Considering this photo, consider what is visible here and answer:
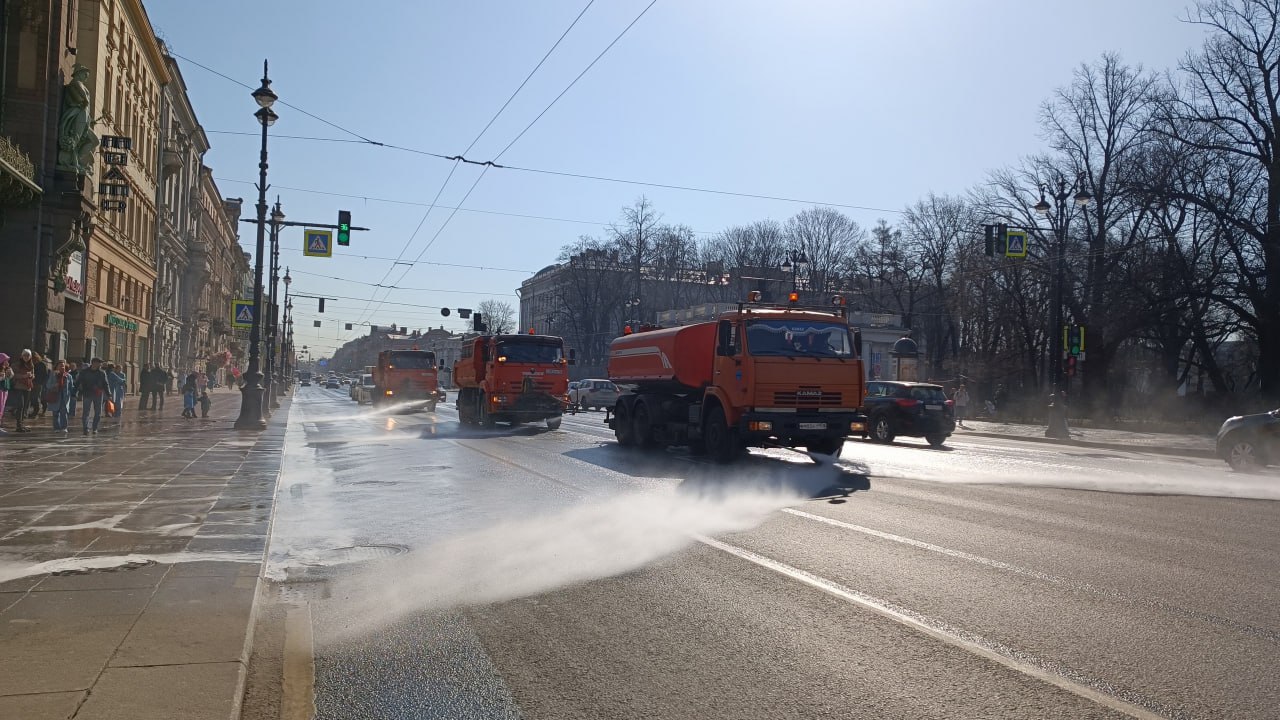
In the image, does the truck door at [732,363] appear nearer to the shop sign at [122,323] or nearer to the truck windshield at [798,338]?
the truck windshield at [798,338]

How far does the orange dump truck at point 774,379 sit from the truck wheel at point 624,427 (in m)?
2.87

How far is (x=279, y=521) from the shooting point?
33.6 feet

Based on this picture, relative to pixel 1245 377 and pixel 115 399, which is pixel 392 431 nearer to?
pixel 115 399

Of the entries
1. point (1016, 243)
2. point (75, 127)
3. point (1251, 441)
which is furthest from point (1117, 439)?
point (75, 127)

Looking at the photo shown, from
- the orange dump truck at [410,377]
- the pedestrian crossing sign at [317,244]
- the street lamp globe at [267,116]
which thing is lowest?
the orange dump truck at [410,377]

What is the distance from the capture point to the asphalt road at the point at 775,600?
4.70 metres

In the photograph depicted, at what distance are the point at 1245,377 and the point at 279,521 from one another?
57.8 meters

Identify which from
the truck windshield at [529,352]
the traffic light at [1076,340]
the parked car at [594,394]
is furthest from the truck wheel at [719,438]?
the parked car at [594,394]

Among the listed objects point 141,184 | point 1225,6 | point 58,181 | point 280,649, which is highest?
point 1225,6

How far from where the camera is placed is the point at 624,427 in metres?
21.9

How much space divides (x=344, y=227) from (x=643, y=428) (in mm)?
11862

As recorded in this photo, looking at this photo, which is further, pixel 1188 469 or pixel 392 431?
pixel 392 431

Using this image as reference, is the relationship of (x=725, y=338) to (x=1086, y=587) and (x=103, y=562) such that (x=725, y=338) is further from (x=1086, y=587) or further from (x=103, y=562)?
(x=103, y=562)

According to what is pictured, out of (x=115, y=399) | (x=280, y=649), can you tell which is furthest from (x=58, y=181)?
(x=280, y=649)
